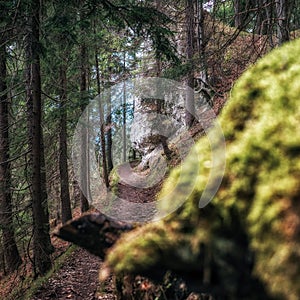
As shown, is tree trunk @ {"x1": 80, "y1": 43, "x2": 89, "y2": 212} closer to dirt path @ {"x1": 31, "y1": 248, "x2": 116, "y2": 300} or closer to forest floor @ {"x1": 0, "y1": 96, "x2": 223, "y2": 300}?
forest floor @ {"x1": 0, "y1": 96, "x2": 223, "y2": 300}

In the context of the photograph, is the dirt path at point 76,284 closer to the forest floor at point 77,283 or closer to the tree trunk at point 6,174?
the forest floor at point 77,283

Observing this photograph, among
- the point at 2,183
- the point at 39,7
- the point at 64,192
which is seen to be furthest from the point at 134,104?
the point at 39,7

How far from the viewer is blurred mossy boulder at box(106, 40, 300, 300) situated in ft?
3.76

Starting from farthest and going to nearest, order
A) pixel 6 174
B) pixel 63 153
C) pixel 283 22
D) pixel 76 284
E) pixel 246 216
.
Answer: pixel 63 153, pixel 6 174, pixel 76 284, pixel 283 22, pixel 246 216

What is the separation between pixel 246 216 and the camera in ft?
4.13

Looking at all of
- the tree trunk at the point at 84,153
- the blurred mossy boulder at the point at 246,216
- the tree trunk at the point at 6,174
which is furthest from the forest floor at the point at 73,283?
the tree trunk at the point at 84,153

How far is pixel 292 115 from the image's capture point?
54.1 inches

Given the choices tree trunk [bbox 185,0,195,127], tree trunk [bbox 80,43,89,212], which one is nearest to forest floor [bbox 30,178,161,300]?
tree trunk [bbox 80,43,89,212]

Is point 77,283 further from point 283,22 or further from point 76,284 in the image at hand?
point 283,22

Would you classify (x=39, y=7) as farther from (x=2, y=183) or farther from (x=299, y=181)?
(x=299, y=181)

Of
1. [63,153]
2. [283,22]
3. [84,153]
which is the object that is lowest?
[84,153]

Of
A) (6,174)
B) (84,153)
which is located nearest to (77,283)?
(6,174)

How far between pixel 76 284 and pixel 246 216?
20.6 feet

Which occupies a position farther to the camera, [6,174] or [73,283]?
[6,174]
